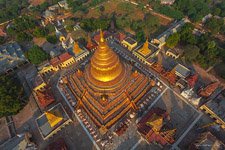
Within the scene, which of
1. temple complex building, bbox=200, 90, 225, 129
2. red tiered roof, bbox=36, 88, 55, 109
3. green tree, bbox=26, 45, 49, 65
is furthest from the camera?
green tree, bbox=26, 45, 49, 65

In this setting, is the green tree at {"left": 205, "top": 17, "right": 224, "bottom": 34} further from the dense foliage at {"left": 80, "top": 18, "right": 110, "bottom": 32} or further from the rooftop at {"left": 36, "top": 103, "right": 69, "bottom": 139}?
the rooftop at {"left": 36, "top": 103, "right": 69, "bottom": 139}

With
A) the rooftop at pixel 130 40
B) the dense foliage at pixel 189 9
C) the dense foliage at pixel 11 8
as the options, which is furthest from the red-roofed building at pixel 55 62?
the dense foliage at pixel 189 9

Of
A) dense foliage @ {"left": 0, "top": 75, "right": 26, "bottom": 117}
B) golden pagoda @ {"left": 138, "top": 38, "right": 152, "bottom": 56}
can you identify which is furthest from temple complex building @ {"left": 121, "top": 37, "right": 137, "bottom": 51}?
dense foliage @ {"left": 0, "top": 75, "right": 26, "bottom": 117}

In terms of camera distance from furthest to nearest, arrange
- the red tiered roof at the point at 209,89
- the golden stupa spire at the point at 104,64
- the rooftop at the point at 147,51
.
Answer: the rooftop at the point at 147,51
the red tiered roof at the point at 209,89
the golden stupa spire at the point at 104,64

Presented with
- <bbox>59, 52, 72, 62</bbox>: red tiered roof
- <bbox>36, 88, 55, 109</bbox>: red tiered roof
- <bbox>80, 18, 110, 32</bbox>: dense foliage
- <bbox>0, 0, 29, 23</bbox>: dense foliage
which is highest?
<bbox>0, 0, 29, 23</bbox>: dense foliage

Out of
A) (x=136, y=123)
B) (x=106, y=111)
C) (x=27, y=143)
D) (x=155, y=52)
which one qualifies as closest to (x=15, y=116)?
(x=27, y=143)

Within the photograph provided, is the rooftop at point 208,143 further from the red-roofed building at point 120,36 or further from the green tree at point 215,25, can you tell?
the green tree at point 215,25
